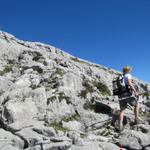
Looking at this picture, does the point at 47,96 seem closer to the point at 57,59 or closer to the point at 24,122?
the point at 24,122

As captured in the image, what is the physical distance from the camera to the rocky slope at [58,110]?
753 inches

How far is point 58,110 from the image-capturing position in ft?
79.7

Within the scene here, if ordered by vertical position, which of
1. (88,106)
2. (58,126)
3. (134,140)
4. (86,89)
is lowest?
(134,140)

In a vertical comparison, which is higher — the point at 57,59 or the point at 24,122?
the point at 57,59

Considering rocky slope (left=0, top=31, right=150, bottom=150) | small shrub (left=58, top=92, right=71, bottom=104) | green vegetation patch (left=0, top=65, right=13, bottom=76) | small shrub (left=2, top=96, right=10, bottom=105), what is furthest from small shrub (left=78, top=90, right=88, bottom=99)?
green vegetation patch (left=0, top=65, right=13, bottom=76)

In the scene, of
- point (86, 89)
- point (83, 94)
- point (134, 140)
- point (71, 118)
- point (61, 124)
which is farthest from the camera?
point (86, 89)

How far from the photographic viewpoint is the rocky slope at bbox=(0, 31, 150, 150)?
62.7ft

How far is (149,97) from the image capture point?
31.1 metres

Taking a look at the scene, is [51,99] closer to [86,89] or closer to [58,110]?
[58,110]

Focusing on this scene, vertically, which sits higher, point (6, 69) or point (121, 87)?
point (6, 69)

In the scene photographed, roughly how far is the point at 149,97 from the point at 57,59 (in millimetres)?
10502

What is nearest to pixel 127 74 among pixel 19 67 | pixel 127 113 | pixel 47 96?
pixel 127 113

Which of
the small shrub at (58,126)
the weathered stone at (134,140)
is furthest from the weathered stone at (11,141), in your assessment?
the weathered stone at (134,140)

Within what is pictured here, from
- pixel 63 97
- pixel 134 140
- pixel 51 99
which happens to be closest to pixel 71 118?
pixel 63 97
